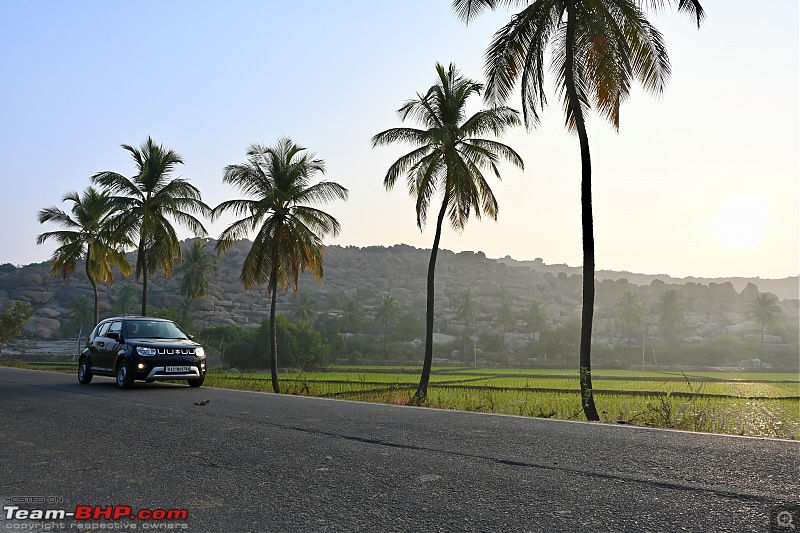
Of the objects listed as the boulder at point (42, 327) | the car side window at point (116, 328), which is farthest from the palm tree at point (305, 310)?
the car side window at point (116, 328)

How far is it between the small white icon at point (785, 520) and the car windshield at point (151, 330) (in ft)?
50.1

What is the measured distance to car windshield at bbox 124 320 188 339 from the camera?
16295 millimetres

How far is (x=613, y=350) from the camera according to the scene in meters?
104

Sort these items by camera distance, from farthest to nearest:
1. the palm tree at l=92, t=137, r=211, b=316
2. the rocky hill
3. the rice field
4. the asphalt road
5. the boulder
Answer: the rocky hill < the boulder < the palm tree at l=92, t=137, r=211, b=316 < the rice field < the asphalt road

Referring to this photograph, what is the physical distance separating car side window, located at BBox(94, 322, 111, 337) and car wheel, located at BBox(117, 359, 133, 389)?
5.99ft

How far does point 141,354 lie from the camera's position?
50.1 ft

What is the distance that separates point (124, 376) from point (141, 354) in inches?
27.6

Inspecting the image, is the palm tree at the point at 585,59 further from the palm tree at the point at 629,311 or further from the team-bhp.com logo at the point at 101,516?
the palm tree at the point at 629,311

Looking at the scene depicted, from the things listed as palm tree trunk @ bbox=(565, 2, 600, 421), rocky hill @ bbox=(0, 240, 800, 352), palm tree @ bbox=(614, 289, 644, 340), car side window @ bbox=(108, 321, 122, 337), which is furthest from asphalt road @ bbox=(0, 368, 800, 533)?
palm tree @ bbox=(614, 289, 644, 340)

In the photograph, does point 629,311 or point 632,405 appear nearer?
point 632,405

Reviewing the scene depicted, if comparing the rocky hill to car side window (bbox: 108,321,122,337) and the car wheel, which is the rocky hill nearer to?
car side window (bbox: 108,321,122,337)

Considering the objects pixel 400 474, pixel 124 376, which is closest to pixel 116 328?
pixel 124 376

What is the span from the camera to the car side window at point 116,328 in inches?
642

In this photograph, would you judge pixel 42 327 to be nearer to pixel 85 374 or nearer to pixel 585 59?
pixel 85 374
